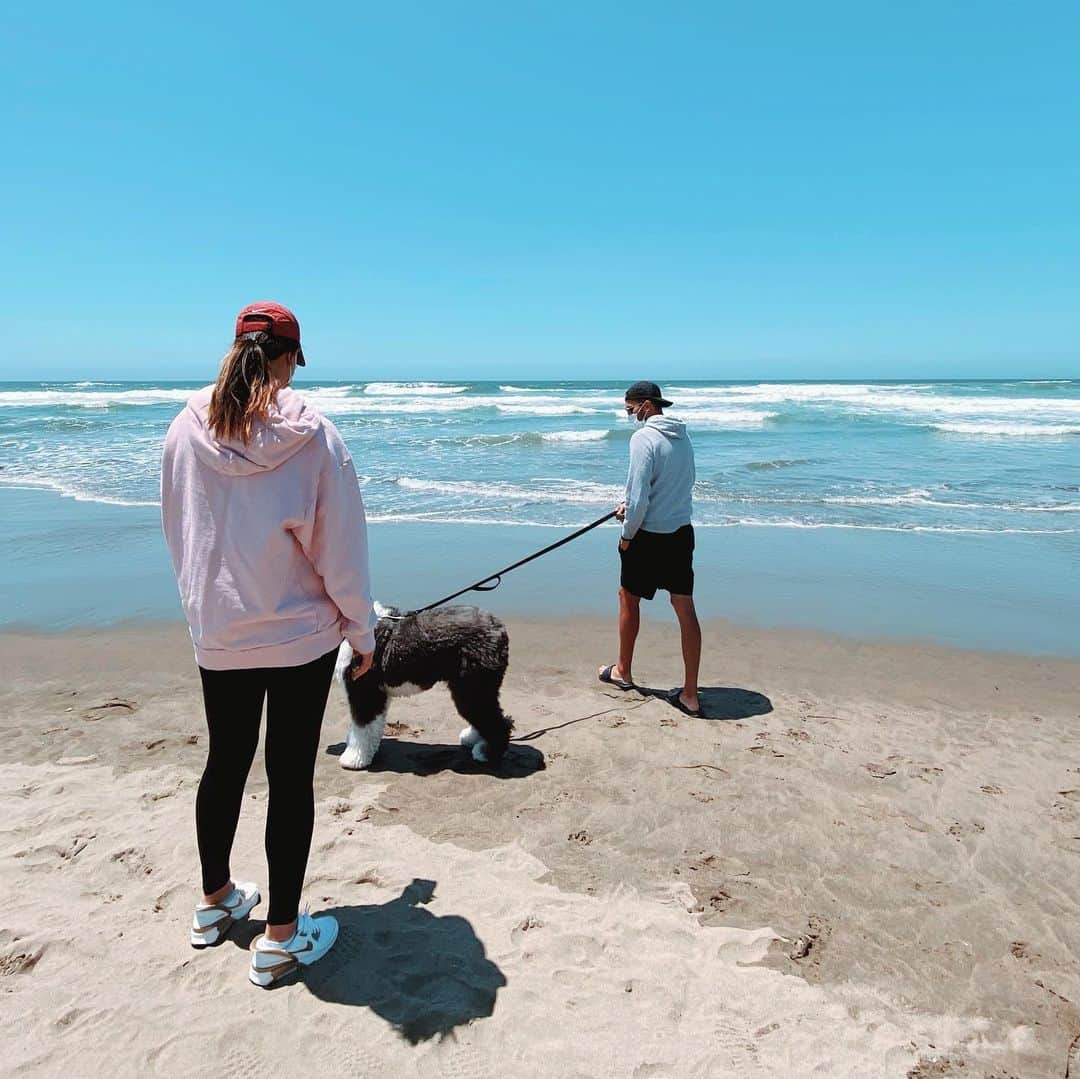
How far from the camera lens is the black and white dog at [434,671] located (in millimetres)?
3934

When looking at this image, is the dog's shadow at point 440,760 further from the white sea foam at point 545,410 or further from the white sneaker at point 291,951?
the white sea foam at point 545,410

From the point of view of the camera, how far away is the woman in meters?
2.12

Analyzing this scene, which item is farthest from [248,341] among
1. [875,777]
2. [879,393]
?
[879,393]

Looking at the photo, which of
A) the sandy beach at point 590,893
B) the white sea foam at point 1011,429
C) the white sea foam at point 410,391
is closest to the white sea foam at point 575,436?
the white sea foam at point 1011,429

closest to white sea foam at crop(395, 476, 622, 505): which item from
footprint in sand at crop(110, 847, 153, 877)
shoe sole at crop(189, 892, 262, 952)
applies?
footprint in sand at crop(110, 847, 153, 877)

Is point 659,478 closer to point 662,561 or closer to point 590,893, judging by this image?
point 662,561

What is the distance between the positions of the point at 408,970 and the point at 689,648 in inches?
111

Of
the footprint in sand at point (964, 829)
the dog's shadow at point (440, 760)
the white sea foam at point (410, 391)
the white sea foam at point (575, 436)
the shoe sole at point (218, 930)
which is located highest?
the white sea foam at point (410, 391)

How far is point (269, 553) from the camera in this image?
2.16 metres

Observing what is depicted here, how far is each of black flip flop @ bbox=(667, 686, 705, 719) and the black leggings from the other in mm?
2842

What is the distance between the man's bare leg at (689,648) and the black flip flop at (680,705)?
0.06 ft

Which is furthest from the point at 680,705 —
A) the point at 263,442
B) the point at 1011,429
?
the point at 1011,429

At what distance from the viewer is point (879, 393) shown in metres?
46.5

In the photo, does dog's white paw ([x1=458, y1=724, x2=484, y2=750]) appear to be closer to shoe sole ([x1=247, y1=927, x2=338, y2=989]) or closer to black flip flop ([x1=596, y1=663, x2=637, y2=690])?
black flip flop ([x1=596, y1=663, x2=637, y2=690])
